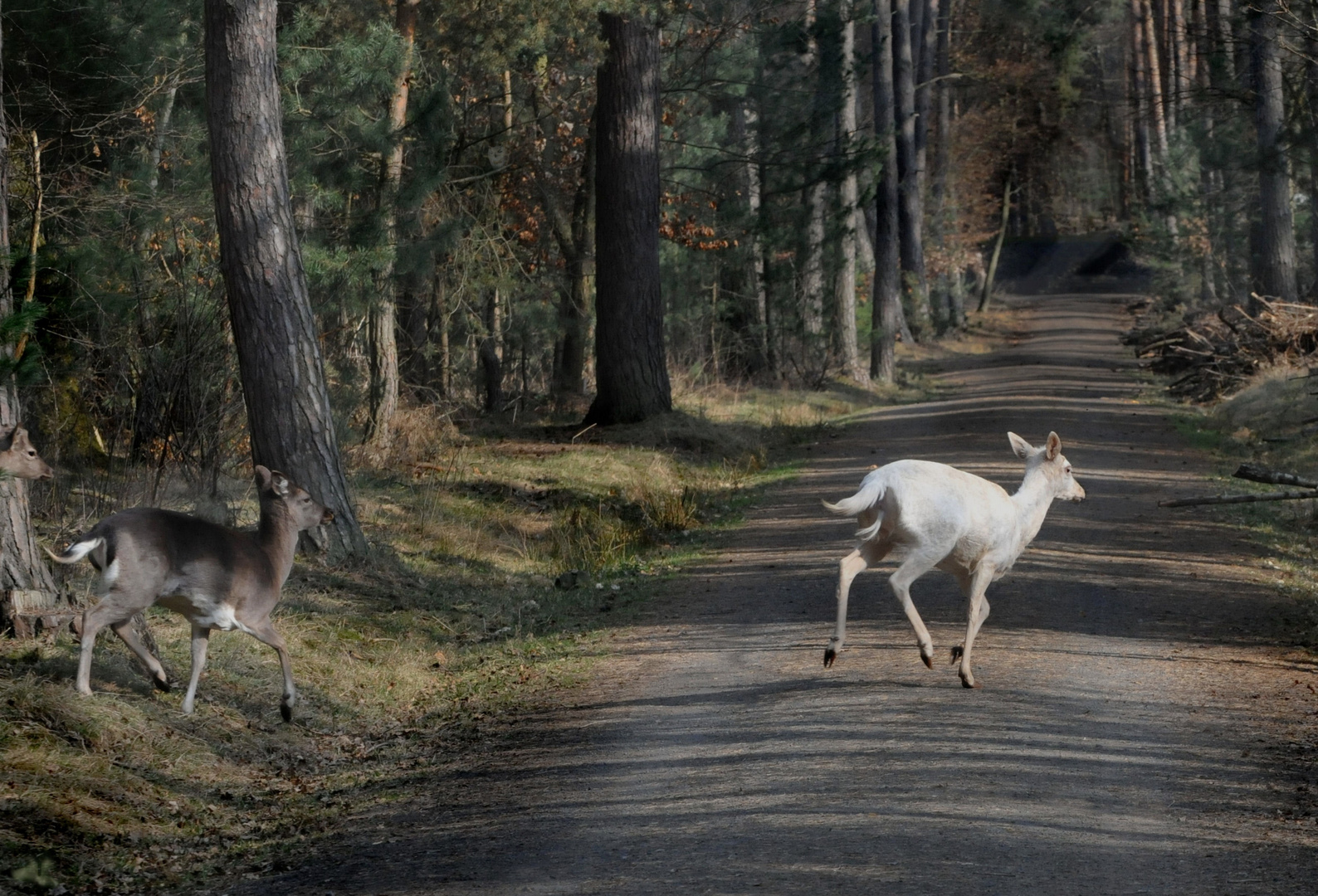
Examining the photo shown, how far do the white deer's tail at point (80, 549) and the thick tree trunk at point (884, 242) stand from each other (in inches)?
1136

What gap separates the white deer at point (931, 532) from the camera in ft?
31.0

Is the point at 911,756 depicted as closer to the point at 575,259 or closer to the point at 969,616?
the point at 969,616

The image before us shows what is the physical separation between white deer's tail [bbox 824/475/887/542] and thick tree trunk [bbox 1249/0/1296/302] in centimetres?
1917

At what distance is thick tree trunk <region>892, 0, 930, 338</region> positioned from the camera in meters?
42.0

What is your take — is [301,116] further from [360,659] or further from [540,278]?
[360,659]

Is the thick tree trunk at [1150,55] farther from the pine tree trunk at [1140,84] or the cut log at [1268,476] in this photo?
the cut log at [1268,476]

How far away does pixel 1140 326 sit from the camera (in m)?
50.4

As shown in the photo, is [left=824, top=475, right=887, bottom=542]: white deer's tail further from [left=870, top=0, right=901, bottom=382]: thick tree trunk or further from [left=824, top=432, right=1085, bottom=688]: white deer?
[left=870, top=0, right=901, bottom=382]: thick tree trunk

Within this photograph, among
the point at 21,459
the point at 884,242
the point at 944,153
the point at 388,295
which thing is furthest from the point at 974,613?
the point at 944,153

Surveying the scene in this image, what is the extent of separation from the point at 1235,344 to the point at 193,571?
79.5 feet

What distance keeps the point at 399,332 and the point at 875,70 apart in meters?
18.1

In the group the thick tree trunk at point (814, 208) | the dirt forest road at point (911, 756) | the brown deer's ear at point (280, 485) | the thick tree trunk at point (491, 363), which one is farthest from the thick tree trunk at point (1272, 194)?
the brown deer's ear at point (280, 485)

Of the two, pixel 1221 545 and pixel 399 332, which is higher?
pixel 399 332

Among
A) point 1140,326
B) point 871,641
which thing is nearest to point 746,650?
point 871,641
